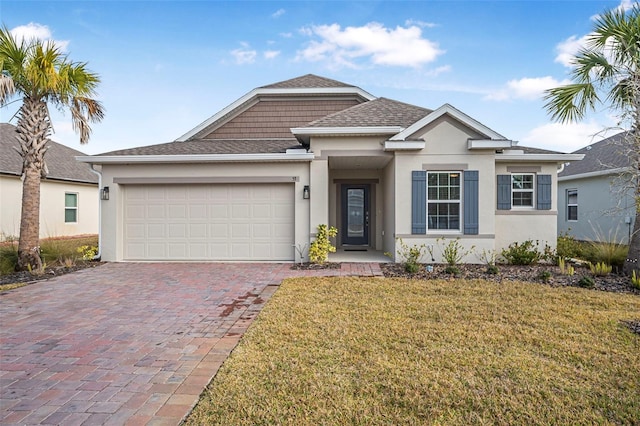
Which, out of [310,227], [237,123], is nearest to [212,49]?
[237,123]

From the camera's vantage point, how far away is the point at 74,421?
8.81 ft

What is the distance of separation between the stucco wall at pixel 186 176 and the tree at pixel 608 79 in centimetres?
720

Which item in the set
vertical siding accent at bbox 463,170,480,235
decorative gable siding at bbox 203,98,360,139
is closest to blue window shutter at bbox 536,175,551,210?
vertical siding accent at bbox 463,170,480,235

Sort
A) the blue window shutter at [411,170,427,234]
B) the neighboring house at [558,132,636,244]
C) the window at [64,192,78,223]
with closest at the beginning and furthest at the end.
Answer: the blue window shutter at [411,170,427,234], the neighboring house at [558,132,636,244], the window at [64,192,78,223]

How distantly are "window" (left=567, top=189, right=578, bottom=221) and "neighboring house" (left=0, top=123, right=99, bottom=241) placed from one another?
875 inches

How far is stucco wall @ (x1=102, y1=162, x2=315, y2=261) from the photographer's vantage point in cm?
1039

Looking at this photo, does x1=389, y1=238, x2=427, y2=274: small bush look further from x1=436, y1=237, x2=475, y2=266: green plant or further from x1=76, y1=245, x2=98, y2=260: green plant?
x1=76, y1=245, x2=98, y2=260: green plant

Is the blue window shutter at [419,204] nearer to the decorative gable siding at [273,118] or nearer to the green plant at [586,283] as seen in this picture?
the green plant at [586,283]

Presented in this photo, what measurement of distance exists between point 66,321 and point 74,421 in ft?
9.97

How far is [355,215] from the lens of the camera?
1316cm

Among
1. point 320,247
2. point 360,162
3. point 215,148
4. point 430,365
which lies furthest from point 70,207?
point 430,365

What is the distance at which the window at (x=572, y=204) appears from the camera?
664 inches

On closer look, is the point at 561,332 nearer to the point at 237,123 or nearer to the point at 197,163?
the point at 197,163

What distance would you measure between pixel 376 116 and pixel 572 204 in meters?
12.6
